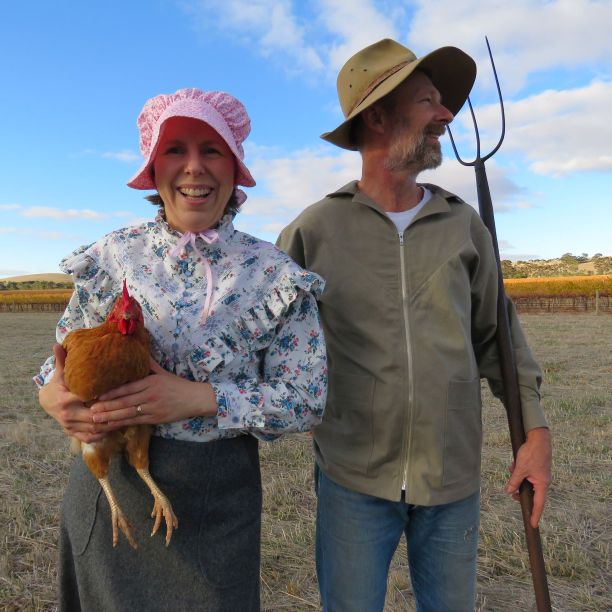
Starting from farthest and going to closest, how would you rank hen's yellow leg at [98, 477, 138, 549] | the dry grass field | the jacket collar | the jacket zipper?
the dry grass field
the jacket collar
the jacket zipper
hen's yellow leg at [98, 477, 138, 549]

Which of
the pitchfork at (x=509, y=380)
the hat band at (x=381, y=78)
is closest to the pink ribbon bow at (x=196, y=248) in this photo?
the hat band at (x=381, y=78)

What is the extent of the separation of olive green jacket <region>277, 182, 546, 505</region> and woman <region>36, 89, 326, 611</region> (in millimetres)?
368

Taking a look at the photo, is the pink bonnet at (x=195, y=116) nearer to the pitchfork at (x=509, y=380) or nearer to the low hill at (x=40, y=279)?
the pitchfork at (x=509, y=380)

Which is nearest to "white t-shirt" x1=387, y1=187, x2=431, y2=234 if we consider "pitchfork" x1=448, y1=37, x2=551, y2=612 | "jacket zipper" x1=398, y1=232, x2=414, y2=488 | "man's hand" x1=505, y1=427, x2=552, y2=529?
"jacket zipper" x1=398, y1=232, x2=414, y2=488

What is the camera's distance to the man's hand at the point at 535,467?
1.83m

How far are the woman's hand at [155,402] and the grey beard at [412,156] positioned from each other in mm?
1056

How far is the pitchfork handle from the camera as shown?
70.2 inches

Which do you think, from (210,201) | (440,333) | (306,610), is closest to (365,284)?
(440,333)

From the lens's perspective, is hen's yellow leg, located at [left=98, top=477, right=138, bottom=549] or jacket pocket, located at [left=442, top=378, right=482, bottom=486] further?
jacket pocket, located at [left=442, top=378, right=482, bottom=486]

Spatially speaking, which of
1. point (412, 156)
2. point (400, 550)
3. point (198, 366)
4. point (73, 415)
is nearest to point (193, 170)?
point (198, 366)

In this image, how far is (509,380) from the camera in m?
1.93

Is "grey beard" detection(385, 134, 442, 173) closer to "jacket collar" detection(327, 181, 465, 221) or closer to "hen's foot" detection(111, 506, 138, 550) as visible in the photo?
"jacket collar" detection(327, 181, 465, 221)

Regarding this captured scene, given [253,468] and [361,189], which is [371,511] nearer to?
[253,468]

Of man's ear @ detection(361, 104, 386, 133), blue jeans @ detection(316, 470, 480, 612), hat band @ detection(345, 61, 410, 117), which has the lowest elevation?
blue jeans @ detection(316, 470, 480, 612)
